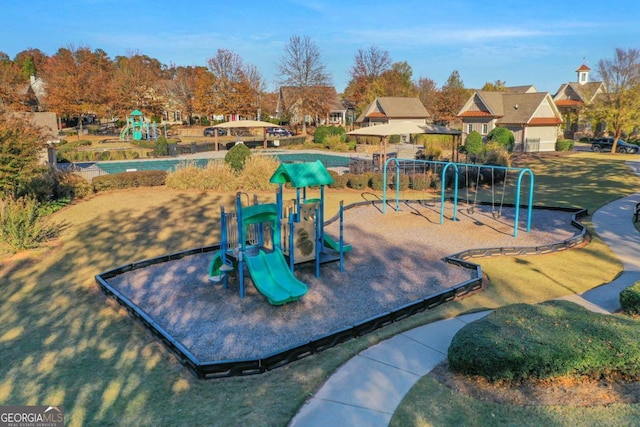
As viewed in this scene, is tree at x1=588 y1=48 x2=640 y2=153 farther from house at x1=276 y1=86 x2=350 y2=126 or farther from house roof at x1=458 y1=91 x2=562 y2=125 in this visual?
house at x1=276 y1=86 x2=350 y2=126

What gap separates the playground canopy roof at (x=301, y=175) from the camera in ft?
32.0

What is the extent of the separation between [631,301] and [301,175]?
6.59 meters

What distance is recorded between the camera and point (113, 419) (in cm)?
568

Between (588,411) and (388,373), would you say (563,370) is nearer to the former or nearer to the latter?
(588,411)

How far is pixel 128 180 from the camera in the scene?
71.1 feet

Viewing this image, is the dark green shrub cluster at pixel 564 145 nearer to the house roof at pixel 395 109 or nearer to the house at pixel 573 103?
the house at pixel 573 103

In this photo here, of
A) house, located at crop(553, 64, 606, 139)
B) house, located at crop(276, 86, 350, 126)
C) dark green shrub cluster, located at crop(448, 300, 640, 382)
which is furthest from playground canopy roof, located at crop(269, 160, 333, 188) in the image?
house, located at crop(276, 86, 350, 126)

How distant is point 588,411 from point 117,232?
13881mm

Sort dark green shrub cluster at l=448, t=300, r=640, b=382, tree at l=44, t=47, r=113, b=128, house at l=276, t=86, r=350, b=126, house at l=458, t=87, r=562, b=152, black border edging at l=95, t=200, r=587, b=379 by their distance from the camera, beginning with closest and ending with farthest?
dark green shrub cluster at l=448, t=300, r=640, b=382 → black border edging at l=95, t=200, r=587, b=379 → house at l=458, t=87, r=562, b=152 → tree at l=44, t=47, r=113, b=128 → house at l=276, t=86, r=350, b=126

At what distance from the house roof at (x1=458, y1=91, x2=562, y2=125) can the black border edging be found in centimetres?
3357

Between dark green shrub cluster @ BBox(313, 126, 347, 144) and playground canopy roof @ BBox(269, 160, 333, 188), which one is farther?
dark green shrub cluster @ BBox(313, 126, 347, 144)

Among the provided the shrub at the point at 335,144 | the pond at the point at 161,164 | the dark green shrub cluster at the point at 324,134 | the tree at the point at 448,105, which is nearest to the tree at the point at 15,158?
the pond at the point at 161,164

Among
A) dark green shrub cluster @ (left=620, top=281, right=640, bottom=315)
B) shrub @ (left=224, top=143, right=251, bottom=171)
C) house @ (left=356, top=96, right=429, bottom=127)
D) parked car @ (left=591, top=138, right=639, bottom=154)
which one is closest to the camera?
dark green shrub cluster @ (left=620, top=281, right=640, bottom=315)

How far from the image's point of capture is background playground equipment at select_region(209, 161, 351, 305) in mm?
9258
